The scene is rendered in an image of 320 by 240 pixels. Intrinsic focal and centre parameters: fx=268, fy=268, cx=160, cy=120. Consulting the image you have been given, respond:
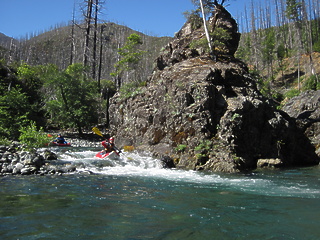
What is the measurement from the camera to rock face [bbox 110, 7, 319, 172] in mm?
11609

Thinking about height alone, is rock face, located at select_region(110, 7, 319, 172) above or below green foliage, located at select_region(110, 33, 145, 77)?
below

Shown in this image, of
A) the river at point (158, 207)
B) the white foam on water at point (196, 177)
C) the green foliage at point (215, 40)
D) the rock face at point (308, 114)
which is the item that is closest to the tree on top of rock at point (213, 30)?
the green foliage at point (215, 40)

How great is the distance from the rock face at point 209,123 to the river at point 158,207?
2761 mm

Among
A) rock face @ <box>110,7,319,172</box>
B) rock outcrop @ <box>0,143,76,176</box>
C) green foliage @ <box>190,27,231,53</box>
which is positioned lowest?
rock outcrop @ <box>0,143,76,176</box>

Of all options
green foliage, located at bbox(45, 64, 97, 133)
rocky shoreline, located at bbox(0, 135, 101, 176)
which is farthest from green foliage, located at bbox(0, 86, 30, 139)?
green foliage, located at bbox(45, 64, 97, 133)

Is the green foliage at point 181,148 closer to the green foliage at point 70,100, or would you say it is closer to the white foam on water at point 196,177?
the white foam on water at point 196,177

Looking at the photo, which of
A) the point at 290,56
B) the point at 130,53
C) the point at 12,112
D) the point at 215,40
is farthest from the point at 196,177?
the point at 290,56

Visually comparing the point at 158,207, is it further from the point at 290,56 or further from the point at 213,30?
the point at 290,56

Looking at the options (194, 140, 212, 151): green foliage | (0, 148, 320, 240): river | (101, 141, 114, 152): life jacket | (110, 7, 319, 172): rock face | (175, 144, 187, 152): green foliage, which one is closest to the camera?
(0, 148, 320, 240): river

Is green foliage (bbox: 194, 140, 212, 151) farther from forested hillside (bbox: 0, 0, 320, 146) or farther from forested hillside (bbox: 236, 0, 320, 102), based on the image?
forested hillside (bbox: 236, 0, 320, 102)

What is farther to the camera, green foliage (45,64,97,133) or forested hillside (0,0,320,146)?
green foliage (45,64,97,133)

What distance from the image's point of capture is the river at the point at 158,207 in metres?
3.96

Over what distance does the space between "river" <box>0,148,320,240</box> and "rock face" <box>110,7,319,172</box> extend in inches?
109

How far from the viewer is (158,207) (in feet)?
17.5
